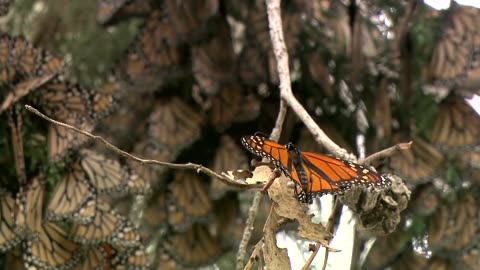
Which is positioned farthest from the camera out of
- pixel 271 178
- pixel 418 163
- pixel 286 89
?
pixel 418 163

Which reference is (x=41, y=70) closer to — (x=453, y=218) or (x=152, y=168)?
(x=152, y=168)

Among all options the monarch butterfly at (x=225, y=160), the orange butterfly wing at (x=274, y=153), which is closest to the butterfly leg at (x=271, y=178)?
the orange butterfly wing at (x=274, y=153)

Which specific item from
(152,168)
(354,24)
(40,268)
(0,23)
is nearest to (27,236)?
(40,268)

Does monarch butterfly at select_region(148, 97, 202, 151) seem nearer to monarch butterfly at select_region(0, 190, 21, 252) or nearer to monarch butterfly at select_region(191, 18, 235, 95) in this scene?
monarch butterfly at select_region(191, 18, 235, 95)

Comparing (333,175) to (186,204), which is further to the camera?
(186,204)

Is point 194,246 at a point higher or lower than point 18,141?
lower

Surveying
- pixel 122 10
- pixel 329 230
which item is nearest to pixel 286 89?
pixel 329 230

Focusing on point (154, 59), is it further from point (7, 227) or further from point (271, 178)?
point (271, 178)

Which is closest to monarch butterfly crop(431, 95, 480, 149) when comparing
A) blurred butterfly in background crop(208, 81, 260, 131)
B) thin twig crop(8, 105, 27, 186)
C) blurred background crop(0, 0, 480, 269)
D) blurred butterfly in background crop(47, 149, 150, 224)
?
blurred background crop(0, 0, 480, 269)

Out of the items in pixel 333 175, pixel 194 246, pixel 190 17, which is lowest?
pixel 194 246
